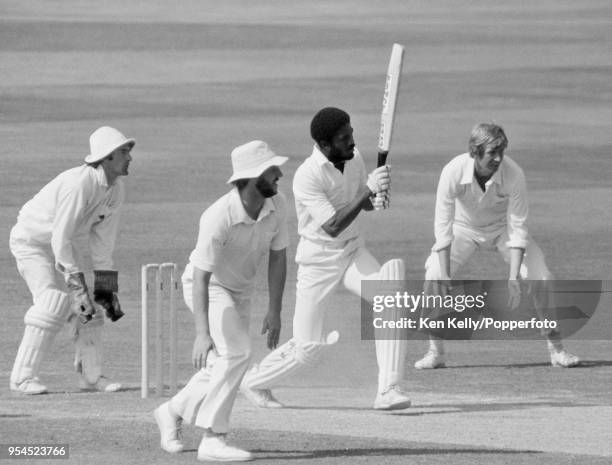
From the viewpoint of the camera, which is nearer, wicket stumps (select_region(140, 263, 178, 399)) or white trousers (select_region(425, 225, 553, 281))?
wicket stumps (select_region(140, 263, 178, 399))

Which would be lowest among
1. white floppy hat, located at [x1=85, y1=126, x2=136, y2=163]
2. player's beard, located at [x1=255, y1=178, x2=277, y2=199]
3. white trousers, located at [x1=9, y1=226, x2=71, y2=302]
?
white trousers, located at [x1=9, y1=226, x2=71, y2=302]

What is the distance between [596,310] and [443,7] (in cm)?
2673

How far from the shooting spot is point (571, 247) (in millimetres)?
17453

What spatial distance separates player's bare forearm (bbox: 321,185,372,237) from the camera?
10359mm

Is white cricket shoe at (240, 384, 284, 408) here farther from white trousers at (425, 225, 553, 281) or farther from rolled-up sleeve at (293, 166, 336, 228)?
white trousers at (425, 225, 553, 281)

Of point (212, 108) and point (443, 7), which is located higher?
point (443, 7)

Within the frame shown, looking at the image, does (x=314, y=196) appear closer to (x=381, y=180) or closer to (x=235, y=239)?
(x=381, y=180)

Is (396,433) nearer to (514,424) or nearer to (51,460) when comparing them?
(514,424)

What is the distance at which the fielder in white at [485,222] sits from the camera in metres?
11.9

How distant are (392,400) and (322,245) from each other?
1098 mm

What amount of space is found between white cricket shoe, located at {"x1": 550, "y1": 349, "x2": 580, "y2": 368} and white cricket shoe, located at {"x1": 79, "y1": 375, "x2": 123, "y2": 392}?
3052mm

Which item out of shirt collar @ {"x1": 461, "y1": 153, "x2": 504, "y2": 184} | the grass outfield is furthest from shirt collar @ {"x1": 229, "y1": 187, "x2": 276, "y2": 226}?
shirt collar @ {"x1": 461, "y1": 153, "x2": 504, "y2": 184}

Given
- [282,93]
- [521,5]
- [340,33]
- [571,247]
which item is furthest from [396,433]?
[521,5]

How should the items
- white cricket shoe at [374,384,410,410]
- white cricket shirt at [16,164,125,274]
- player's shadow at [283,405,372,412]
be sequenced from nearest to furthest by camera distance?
white cricket shoe at [374,384,410,410] → player's shadow at [283,405,372,412] → white cricket shirt at [16,164,125,274]
